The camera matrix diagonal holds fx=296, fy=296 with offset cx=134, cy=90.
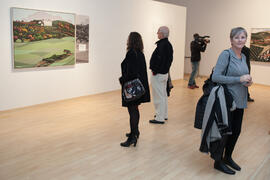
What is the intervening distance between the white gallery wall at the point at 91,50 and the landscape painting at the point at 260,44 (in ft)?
9.81

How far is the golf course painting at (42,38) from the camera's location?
→ 6078 millimetres

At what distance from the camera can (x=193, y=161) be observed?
3.90 m

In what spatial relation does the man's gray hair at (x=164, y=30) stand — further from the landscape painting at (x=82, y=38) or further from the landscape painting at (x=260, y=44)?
the landscape painting at (x=260, y=44)

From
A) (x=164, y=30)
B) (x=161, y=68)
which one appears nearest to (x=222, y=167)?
(x=161, y=68)

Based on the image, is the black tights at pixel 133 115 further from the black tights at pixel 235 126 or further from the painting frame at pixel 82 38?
the painting frame at pixel 82 38

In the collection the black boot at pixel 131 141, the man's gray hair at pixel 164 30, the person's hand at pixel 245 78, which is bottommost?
the black boot at pixel 131 141

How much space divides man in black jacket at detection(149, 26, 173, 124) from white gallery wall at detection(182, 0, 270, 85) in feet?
22.4

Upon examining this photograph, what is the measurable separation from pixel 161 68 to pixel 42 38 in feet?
9.51

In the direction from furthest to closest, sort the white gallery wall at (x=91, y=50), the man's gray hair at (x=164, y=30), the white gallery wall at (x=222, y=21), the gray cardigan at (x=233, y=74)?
the white gallery wall at (x=222, y=21) → the white gallery wall at (x=91, y=50) → the man's gray hair at (x=164, y=30) → the gray cardigan at (x=233, y=74)

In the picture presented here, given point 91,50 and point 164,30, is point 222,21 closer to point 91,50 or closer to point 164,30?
point 91,50

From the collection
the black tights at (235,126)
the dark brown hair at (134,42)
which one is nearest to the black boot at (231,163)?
the black tights at (235,126)

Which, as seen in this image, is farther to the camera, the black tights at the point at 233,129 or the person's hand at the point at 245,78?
the black tights at the point at 233,129

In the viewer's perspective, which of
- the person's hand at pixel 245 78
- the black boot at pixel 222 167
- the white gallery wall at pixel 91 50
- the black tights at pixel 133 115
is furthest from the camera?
the white gallery wall at pixel 91 50

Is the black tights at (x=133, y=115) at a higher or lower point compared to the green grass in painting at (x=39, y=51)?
lower
